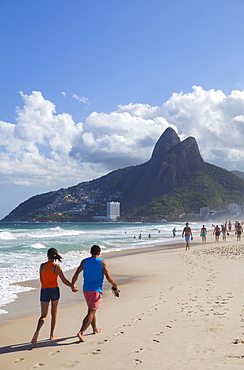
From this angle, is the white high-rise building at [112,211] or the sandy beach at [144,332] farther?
the white high-rise building at [112,211]

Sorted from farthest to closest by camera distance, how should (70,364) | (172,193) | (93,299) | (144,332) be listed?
(172,193) → (93,299) → (144,332) → (70,364)

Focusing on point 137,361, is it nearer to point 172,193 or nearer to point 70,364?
point 70,364

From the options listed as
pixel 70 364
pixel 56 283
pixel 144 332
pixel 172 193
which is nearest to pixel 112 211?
pixel 172 193

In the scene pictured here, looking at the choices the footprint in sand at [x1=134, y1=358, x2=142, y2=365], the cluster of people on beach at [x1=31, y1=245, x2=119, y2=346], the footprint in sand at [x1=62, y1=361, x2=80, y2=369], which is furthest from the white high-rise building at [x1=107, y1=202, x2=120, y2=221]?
the footprint in sand at [x1=134, y1=358, x2=142, y2=365]

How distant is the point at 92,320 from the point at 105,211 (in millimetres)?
179202

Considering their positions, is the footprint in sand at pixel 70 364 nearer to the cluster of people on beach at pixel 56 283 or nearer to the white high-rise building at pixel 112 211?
the cluster of people on beach at pixel 56 283

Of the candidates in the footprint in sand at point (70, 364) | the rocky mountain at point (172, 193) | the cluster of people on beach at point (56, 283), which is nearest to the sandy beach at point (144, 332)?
the footprint in sand at point (70, 364)

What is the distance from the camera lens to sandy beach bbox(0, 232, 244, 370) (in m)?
4.16

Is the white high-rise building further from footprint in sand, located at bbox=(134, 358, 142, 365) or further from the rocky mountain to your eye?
A: footprint in sand, located at bbox=(134, 358, 142, 365)

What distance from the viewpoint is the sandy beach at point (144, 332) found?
416cm

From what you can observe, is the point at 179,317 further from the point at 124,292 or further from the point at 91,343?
the point at 124,292

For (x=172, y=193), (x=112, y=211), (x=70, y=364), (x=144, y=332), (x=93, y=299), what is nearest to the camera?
(x=70, y=364)

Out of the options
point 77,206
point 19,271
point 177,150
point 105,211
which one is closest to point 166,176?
point 177,150

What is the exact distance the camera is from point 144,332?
5273 millimetres
